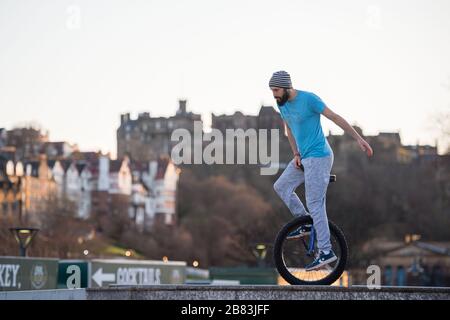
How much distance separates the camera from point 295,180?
1546cm

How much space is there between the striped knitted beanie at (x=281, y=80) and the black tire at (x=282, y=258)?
1.43m

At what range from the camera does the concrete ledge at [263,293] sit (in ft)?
43.2

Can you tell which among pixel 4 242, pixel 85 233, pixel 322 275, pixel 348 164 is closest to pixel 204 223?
pixel 85 233

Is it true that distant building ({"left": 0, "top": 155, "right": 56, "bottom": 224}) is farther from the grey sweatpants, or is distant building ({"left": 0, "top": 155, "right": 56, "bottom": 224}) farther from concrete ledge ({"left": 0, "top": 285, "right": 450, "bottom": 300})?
concrete ledge ({"left": 0, "top": 285, "right": 450, "bottom": 300})

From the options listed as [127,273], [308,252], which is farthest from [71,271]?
[308,252]

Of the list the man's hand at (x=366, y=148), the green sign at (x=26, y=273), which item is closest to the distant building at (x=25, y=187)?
the green sign at (x=26, y=273)

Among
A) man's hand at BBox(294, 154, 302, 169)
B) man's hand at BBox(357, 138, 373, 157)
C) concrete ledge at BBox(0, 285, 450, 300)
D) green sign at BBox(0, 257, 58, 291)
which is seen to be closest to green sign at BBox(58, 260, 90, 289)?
green sign at BBox(0, 257, 58, 291)

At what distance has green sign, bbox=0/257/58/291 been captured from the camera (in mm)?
34688

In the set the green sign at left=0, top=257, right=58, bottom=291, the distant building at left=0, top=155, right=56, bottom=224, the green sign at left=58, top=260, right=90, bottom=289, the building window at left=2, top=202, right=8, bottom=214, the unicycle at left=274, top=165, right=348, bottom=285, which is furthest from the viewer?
the distant building at left=0, top=155, right=56, bottom=224

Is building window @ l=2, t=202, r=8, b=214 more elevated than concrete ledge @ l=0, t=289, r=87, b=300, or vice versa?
concrete ledge @ l=0, t=289, r=87, b=300

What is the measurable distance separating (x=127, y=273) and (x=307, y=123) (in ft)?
89.0
